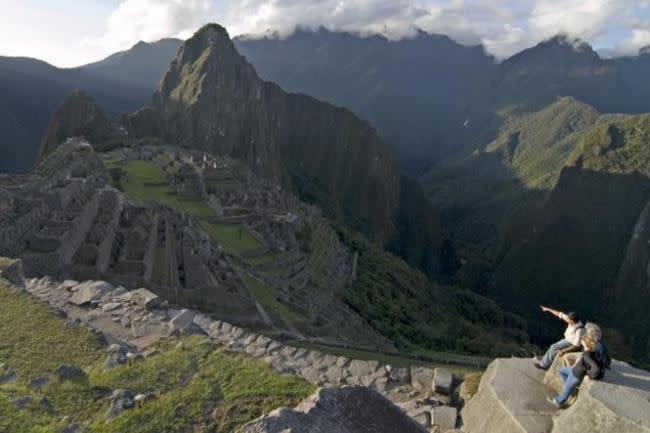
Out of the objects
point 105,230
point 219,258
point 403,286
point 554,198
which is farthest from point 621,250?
point 105,230

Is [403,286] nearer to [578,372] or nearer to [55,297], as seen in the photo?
[55,297]

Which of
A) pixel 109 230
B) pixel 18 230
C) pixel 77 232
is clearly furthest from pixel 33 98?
pixel 18 230

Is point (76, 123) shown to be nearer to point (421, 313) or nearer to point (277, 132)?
point (277, 132)

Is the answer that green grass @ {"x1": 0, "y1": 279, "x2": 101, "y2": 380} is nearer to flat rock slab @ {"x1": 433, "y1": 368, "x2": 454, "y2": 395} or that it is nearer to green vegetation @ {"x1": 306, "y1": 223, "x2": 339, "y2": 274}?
flat rock slab @ {"x1": 433, "y1": 368, "x2": 454, "y2": 395}

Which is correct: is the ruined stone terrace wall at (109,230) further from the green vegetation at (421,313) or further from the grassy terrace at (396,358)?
the green vegetation at (421,313)

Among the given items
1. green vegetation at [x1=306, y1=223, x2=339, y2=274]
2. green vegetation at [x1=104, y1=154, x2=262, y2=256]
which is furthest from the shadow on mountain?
green vegetation at [x1=104, y1=154, x2=262, y2=256]

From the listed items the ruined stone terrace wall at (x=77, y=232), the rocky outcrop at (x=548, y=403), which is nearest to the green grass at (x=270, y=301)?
the ruined stone terrace wall at (x=77, y=232)
